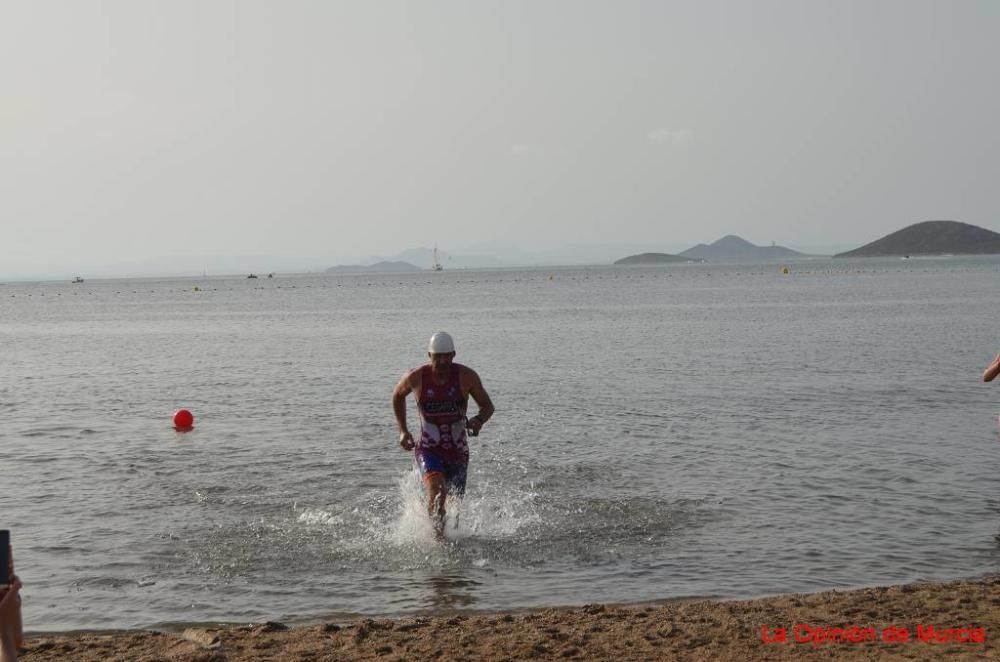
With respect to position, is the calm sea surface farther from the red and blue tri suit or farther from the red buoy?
the red and blue tri suit

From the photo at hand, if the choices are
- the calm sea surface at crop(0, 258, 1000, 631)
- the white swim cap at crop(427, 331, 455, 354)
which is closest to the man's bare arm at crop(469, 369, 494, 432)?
the white swim cap at crop(427, 331, 455, 354)

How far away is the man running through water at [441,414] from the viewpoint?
9914 millimetres

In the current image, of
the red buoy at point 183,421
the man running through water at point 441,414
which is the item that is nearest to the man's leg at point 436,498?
the man running through water at point 441,414

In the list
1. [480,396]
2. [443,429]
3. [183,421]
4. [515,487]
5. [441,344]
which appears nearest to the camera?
[441,344]

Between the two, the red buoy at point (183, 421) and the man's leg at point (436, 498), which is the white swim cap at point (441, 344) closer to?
the man's leg at point (436, 498)

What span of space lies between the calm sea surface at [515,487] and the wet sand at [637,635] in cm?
65

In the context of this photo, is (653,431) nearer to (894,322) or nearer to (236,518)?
(236,518)

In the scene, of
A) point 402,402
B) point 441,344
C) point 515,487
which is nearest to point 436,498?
point 402,402

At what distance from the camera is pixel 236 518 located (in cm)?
1172

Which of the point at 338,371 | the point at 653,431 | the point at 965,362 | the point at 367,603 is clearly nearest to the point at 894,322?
the point at 965,362

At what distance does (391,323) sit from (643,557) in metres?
48.6

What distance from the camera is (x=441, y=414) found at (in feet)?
32.9

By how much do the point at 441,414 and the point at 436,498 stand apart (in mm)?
830

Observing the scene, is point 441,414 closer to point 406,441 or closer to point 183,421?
point 406,441
